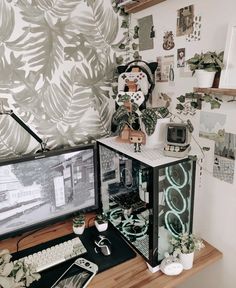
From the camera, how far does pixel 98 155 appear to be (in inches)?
56.4

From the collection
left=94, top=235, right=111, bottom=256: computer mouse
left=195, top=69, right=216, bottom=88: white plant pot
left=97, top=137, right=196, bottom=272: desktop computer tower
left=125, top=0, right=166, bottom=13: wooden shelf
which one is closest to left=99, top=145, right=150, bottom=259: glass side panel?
left=97, top=137, right=196, bottom=272: desktop computer tower

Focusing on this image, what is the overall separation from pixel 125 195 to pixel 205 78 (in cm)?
74

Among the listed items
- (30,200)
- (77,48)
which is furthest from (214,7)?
(30,200)

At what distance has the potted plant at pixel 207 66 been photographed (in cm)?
100

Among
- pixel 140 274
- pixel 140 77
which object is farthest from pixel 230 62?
pixel 140 274

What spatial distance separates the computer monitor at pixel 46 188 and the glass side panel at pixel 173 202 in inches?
17.2

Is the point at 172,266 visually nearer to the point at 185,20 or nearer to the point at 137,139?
the point at 137,139

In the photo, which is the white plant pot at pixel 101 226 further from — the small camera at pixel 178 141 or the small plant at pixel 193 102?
the small plant at pixel 193 102

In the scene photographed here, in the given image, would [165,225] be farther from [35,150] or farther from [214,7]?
[214,7]

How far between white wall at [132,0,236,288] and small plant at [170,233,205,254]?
0.54 feet

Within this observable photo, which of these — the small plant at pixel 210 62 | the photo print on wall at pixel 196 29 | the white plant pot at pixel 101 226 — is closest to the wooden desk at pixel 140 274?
the white plant pot at pixel 101 226

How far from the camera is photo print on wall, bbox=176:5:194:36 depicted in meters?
1.15

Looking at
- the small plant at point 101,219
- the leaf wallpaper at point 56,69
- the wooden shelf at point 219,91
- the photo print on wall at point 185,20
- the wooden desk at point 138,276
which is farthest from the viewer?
the small plant at point 101,219

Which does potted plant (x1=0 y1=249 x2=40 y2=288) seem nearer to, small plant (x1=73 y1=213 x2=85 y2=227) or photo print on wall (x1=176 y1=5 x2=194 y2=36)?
small plant (x1=73 y1=213 x2=85 y2=227)
